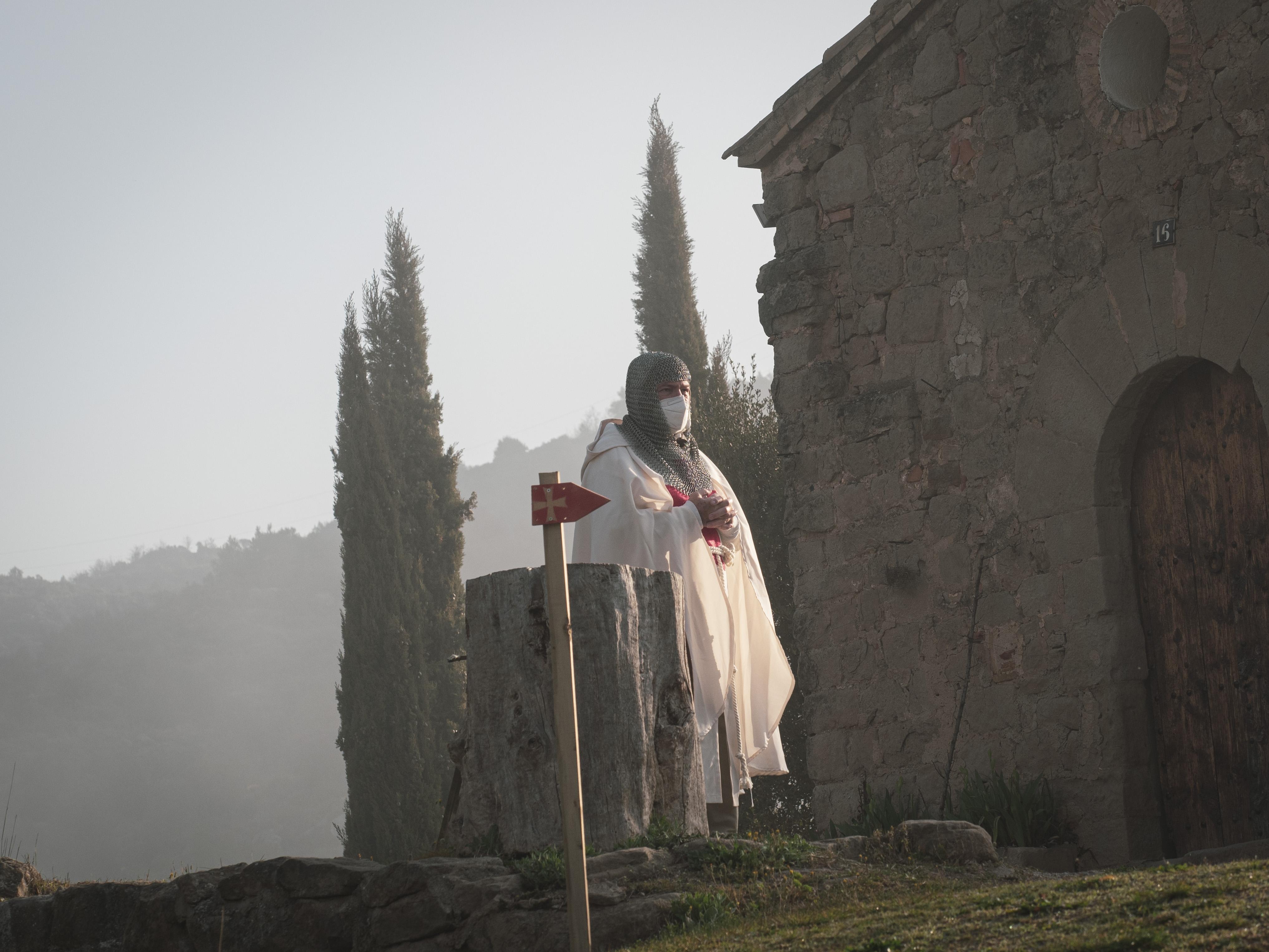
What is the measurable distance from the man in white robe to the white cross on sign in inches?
67.0

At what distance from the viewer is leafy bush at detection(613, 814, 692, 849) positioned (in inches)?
153

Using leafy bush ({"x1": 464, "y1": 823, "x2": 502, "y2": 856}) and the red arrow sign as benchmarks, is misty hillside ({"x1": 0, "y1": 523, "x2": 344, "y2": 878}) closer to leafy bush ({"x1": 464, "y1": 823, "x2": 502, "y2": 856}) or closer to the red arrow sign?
leafy bush ({"x1": 464, "y1": 823, "x2": 502, "y2": 856})

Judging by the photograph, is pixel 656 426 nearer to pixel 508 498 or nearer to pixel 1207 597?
pixel 1207 597

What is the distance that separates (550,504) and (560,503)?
3 cm

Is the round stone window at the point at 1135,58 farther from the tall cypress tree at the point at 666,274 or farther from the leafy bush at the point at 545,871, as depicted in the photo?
the tall cypress tree at the point at 666,274

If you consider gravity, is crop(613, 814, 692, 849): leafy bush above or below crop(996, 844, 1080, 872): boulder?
above

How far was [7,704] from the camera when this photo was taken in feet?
126

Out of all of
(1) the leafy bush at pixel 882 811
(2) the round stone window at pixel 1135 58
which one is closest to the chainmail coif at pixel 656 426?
(1) the leafy bush at pixel 882 811

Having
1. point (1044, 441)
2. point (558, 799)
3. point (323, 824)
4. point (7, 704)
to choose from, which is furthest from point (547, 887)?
point (7, 704)

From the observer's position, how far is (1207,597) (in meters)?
5.30

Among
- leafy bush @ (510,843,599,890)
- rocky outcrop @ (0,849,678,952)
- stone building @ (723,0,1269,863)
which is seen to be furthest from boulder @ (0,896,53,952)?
stone building @ (723,0,1269,863)

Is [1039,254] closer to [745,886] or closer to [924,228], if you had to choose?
[924,228]

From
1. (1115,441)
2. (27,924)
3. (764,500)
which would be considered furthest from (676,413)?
(764,500)

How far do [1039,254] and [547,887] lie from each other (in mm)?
3941
